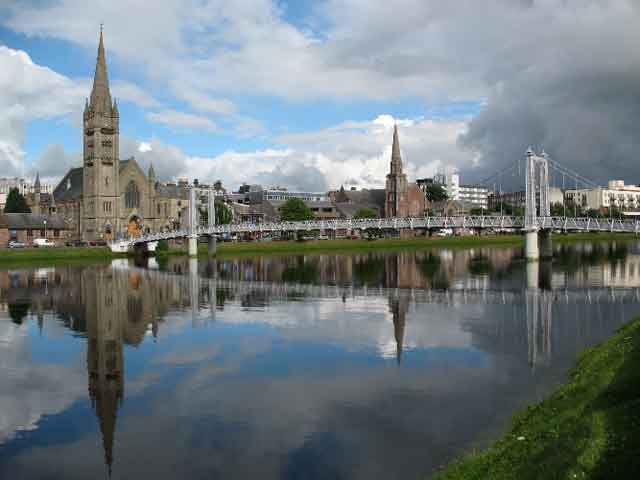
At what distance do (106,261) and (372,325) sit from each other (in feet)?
213

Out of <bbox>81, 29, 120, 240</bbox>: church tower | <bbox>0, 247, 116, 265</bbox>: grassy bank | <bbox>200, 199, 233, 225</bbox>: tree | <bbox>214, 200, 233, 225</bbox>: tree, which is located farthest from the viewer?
<bbox>200, 199, 233, 225</bbox>: tree

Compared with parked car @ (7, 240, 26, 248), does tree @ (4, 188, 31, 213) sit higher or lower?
higher

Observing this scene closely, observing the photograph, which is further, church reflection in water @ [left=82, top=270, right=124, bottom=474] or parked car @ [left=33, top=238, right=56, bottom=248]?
parked car @ [left=33, top=238, right=56, bottom=248]

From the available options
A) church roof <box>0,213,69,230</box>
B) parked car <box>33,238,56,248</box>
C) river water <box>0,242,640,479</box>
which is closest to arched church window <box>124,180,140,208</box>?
church roof <box>0,213,69,230</box>

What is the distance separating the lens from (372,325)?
3212 cm

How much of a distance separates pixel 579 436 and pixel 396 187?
153 metres

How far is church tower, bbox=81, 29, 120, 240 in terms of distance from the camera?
119312 millimetres

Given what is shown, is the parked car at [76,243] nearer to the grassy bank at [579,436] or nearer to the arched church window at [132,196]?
the arched church window at [132,196]

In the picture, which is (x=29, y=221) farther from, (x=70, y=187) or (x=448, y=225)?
(x=448, y=225)

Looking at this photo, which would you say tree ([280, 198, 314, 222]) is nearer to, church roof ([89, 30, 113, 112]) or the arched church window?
the arched church window

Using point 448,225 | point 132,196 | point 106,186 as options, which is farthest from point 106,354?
point 132,196

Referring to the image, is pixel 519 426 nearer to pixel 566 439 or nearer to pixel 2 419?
pixel 566 439

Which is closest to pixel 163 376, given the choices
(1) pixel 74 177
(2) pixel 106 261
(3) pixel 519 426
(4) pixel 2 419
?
(4) pixel 2 419

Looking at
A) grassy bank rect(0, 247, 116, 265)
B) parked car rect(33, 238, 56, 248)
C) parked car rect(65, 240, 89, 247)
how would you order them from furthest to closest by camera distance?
parked car rect(65, 240, 89, 247) → parked car rect(33, 238, 56, 248) → grassy bank rect(0, 247, 116, 265)
